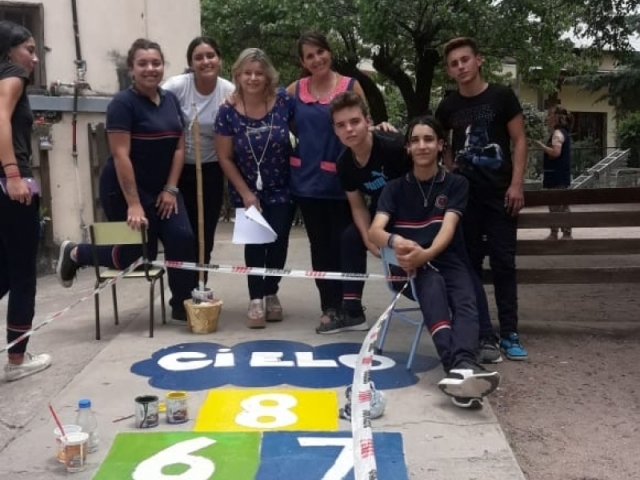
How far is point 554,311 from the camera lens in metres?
6.59

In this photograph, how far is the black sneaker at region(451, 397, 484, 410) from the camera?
3.98 metres

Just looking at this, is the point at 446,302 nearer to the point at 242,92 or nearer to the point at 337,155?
the point at 337,155

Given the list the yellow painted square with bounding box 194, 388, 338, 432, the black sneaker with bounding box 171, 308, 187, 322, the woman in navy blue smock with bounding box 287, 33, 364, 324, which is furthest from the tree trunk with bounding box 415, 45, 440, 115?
the yellow painted square with bounding box 194, 388, 338, 432

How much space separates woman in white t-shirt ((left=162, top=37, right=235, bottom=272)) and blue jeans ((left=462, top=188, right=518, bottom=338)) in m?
2.02

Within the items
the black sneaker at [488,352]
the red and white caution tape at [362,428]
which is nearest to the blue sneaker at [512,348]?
the black sneaker at [488,352]

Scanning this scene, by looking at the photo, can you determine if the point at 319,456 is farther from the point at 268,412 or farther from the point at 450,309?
the point at 450,309

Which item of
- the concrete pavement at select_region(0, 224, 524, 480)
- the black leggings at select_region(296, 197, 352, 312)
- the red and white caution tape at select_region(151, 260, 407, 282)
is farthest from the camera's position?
the black leggings at select_region(296, 197, 352, 312)

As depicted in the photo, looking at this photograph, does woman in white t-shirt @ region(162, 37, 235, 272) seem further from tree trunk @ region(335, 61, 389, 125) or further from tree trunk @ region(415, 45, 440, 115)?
tree trunk @ region(335, 61, 389, 125)

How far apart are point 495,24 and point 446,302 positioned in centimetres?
862

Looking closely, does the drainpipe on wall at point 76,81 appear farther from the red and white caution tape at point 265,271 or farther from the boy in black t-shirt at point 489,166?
the boy in black t-shirt at point 489,166

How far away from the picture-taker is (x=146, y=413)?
12.5 ft

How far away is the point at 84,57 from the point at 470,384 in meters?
6.91

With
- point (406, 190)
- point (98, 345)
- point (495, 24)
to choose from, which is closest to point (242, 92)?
point (406, 190)

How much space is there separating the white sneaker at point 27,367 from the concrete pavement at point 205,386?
0.17 ft
